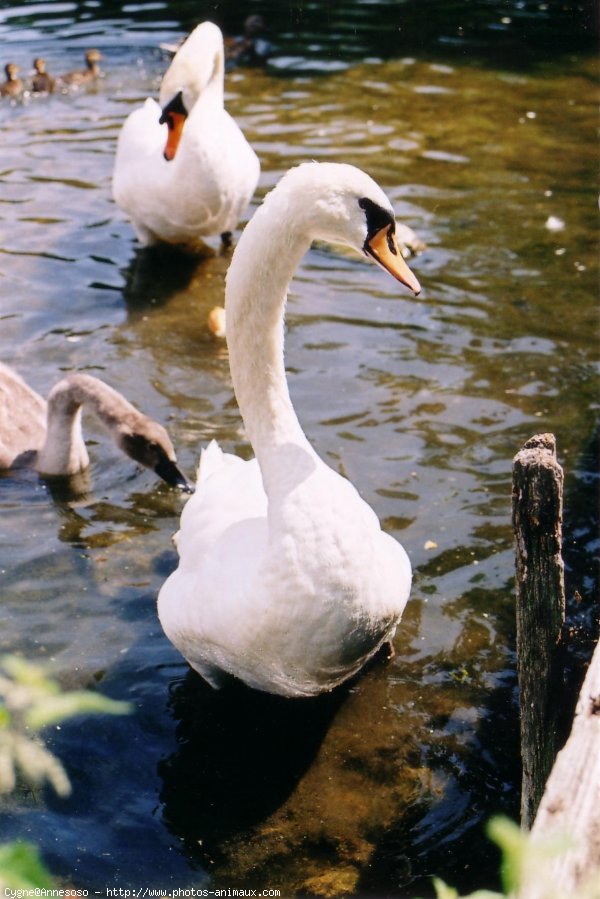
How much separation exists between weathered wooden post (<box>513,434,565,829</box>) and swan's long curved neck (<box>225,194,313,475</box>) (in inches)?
38.6

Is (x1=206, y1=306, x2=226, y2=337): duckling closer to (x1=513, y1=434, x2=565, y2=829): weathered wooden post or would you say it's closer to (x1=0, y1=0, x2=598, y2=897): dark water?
(x1=0, y1=0, x2=598, y2=897): dark water

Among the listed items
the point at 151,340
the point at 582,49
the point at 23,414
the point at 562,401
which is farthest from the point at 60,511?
the point at 582,49

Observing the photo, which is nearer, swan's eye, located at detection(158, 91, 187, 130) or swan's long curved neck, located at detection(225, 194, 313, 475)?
swan's long curved neck, located at detection(225, 194, 313, 475)

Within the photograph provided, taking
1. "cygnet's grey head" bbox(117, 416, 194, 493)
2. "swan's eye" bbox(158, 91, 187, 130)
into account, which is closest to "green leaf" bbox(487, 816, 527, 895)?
"cygnet's grey head" bbox(117, 416, 194, 493)

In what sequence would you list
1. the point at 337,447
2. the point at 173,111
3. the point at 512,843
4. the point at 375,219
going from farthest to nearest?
1. the point at 173,111
2. the point at 337,447
3. the point at 375,219
4. the point at 512,843

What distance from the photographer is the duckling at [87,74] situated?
13352 mm

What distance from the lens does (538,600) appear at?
10.9ft

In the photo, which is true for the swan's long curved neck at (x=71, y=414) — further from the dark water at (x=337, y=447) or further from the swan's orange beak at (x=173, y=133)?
the swan's orange beak at (x=173, y=133)

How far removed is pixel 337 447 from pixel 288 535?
2.74 m

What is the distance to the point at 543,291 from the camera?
8.27 metres

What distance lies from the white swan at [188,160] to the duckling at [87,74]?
4818 millimetres

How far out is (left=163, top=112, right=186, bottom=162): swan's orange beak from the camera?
8039 mm

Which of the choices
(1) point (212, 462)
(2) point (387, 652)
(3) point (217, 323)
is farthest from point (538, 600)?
(3) point (217, 323)

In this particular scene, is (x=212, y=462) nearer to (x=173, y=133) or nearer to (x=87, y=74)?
(x=173, y=133)
